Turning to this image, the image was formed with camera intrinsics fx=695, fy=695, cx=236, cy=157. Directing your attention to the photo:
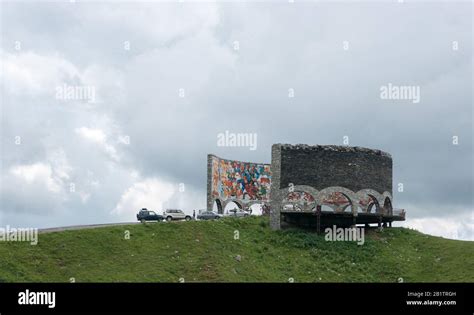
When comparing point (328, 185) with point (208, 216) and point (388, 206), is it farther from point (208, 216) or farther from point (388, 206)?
point (208, 216)

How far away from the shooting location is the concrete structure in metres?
60.8

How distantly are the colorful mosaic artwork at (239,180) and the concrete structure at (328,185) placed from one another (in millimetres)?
13014

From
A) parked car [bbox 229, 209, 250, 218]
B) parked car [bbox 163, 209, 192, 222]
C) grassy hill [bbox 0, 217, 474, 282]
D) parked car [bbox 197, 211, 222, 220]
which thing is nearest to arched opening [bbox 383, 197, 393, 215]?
grassy hill [bbox 0, 217, 474, 282]

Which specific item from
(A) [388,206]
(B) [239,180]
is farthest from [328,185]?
(B) [239,180]

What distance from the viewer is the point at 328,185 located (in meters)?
61.4

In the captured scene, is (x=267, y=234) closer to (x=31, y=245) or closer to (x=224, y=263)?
(x=224, y=263)

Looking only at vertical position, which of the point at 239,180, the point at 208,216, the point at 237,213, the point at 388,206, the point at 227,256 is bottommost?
the point at 227,256

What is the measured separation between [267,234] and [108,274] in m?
18.6

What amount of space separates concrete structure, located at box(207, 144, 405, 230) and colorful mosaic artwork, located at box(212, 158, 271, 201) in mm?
13014

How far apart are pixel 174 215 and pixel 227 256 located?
1520cm

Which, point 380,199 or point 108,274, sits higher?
point 380,199
